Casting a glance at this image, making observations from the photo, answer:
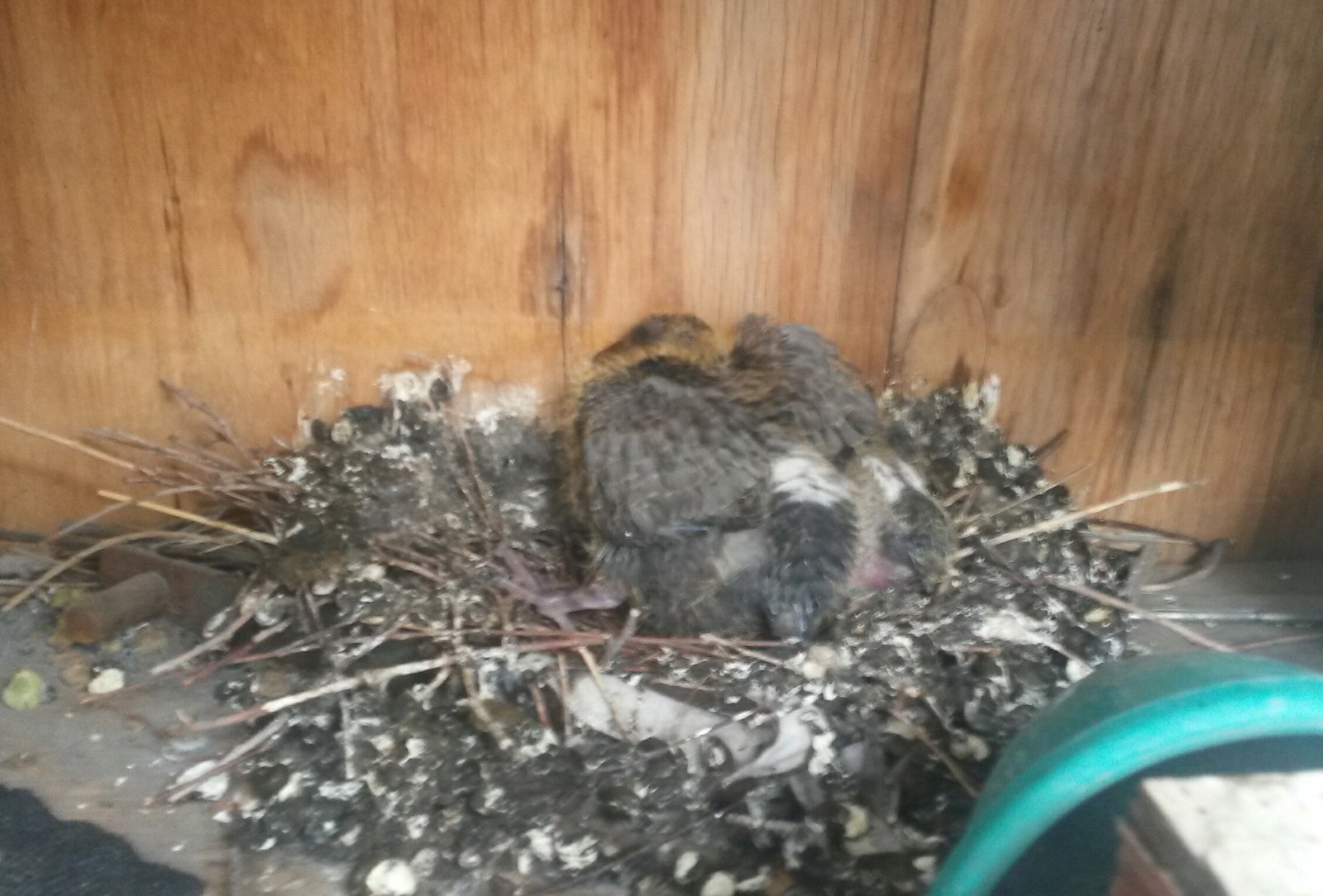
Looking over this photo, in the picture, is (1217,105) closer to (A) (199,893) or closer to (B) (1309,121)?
(B) (1309,121)

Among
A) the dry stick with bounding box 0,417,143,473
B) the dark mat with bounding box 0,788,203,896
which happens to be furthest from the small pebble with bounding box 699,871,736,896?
the dry stick with bounding box 0,417,143,473

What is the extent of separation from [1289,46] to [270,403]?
125cm

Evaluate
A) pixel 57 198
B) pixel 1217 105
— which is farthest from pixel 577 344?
pixel 1217 105

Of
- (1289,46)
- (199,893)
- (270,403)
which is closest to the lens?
(199,893)

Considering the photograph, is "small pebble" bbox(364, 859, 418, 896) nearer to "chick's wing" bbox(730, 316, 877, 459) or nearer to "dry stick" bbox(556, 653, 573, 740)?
"dry stick" bbox(556, 653, 573, 740)

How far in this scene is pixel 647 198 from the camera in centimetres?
112

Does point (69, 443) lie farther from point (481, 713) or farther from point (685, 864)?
point (685, 864)

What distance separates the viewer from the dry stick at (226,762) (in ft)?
Answer: 2.72

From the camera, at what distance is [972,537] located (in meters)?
1.09

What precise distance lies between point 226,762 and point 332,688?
0.38 feet

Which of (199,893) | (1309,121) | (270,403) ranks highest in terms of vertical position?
(1309,121)

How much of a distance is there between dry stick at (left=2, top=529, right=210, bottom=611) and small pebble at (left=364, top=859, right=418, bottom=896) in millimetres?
534

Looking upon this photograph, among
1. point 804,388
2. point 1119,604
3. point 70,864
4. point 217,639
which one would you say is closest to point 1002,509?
point 1119,604

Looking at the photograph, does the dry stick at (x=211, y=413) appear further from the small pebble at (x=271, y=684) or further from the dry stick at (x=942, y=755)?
the dry stick at (x=942, y=755)
